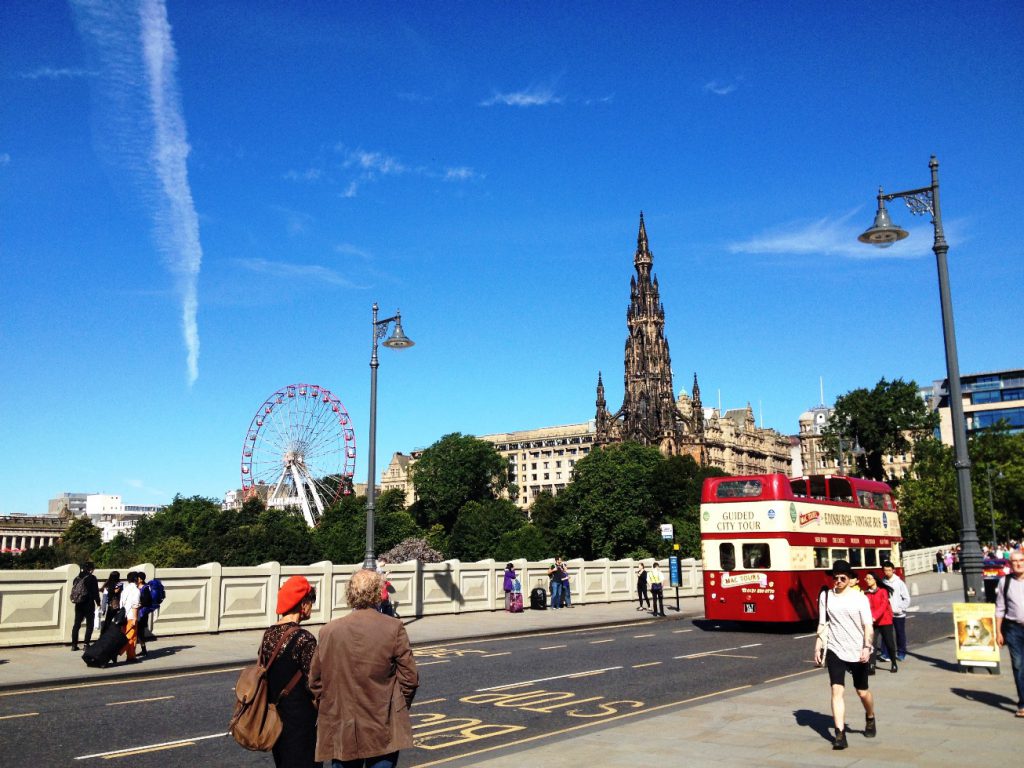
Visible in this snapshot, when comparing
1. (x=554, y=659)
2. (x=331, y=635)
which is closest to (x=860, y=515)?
(x=554, y=659)

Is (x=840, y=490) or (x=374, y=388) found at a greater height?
(x=374, y=388)

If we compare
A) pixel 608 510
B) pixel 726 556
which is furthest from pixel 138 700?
pixel 608 510

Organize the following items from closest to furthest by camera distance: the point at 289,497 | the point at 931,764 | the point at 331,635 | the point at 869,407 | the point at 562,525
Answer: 1. the point at 331,635
2. the point at 931,764
3. the point at 869,407
4. the point at 562,525
5. the point at 289,497

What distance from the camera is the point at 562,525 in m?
87.1

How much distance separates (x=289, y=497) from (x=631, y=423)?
61256mm

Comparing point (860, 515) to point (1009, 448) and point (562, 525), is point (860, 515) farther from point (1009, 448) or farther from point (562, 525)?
point (1009, 448)

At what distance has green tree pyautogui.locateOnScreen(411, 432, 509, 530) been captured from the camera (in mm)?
116812

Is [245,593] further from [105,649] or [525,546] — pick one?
[525,546]

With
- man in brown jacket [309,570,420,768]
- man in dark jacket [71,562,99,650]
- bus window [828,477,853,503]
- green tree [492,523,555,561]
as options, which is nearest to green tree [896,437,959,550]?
green tree [492,523,555,561]

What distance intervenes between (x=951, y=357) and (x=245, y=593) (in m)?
18.9

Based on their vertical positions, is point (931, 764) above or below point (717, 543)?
below

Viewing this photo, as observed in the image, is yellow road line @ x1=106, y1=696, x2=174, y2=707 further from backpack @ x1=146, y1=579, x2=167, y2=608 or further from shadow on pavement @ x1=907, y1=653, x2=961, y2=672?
shadow on pavement @ x1=907, y1=653, x2=961, y2=672

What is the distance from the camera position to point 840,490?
26828mm

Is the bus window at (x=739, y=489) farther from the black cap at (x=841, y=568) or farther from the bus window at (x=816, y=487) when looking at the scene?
the black cap at (x=841, y=568)
